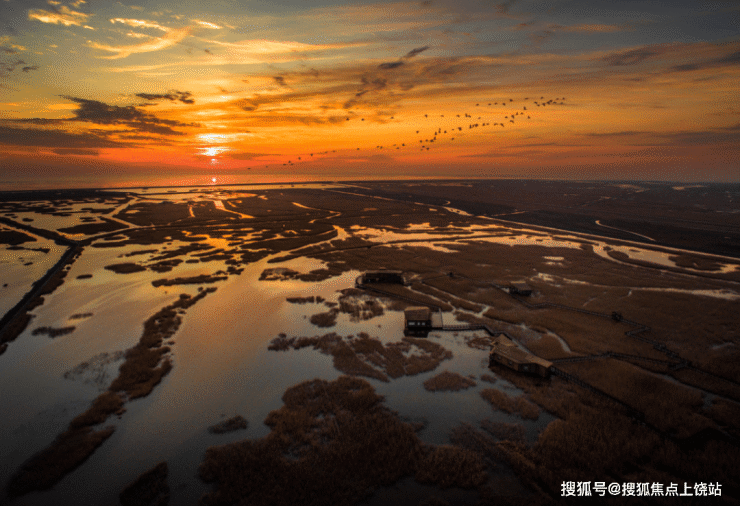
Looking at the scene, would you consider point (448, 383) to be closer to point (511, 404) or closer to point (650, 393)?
point (511, 404)

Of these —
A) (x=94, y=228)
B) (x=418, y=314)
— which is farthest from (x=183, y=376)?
(x=94, y=228)

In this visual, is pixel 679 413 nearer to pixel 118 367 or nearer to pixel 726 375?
pixel 726 375

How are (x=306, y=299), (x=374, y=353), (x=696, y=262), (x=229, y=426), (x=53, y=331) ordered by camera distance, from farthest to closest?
(x=696, y=262) → (x=306, y=299) → (x=53, y=331) → (x=374, y=353) → (x=229, y=426)

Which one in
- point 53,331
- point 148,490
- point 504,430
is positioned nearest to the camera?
point 148,490

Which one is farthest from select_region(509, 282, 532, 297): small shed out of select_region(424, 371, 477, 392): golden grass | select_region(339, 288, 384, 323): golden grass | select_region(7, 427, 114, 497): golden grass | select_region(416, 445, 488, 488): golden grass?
select_region(7, 427, 114, 497): golden grass

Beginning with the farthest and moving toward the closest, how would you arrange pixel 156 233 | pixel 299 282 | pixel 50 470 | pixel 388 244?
pixel 156 233, pixel 388 244, pixel 299 282, pixel 50 470

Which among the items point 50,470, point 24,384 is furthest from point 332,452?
point 24,384
